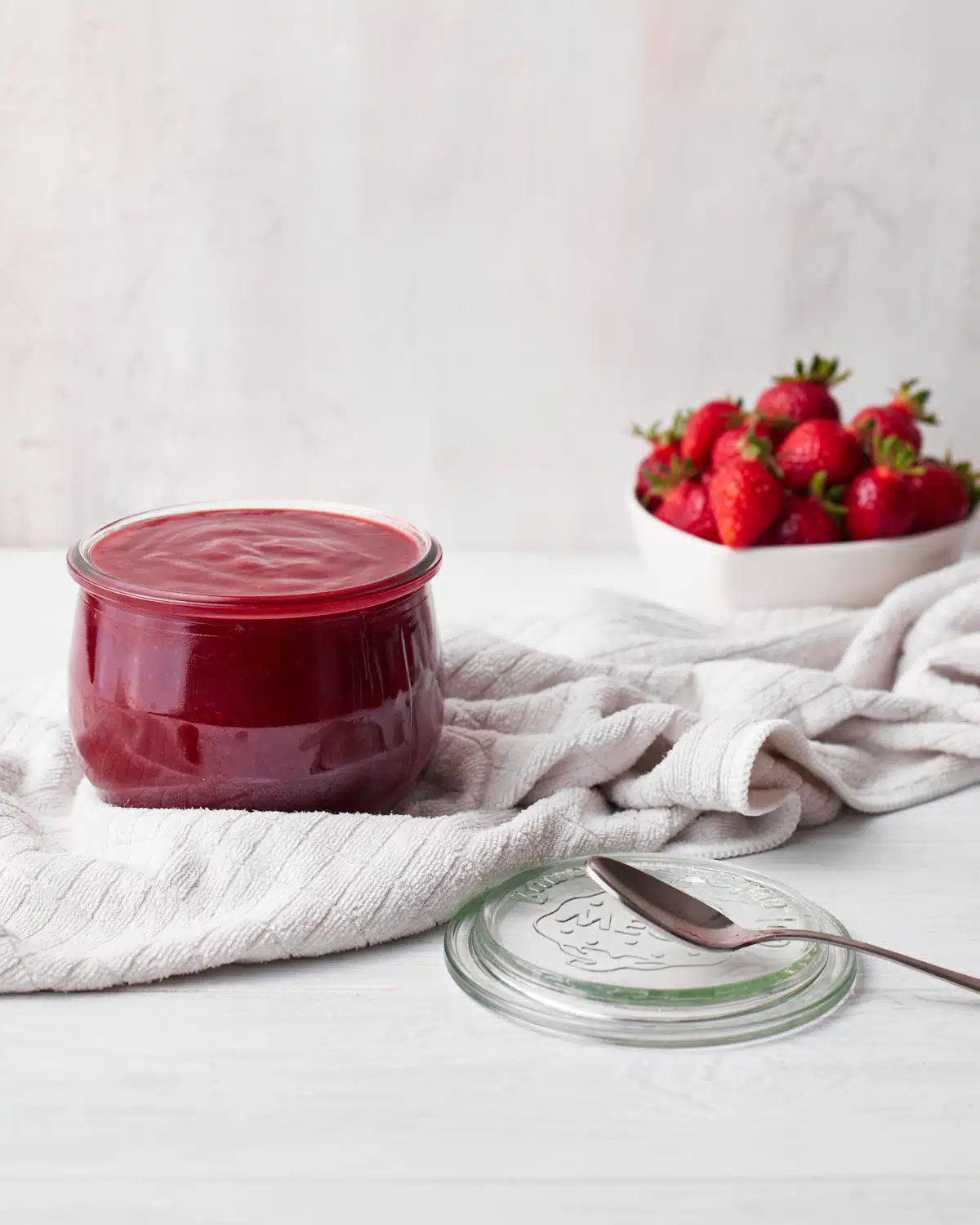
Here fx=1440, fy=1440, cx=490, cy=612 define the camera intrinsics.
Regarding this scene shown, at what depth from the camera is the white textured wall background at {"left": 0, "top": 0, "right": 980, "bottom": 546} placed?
1.50 m

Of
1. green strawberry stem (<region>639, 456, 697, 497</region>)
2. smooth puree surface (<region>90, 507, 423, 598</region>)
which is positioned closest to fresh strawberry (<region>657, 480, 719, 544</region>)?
green strawberry stem (<region>639, 456, 697, 497</region>)

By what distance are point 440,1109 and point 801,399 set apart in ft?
3.04

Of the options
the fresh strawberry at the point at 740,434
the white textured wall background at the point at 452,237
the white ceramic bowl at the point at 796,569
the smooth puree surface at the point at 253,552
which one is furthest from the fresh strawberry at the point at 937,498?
the smooth puree surface at the point at 253,552

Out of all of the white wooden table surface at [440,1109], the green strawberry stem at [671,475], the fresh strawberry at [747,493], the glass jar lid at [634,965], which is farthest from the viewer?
the green strawberry stem at [671,475]

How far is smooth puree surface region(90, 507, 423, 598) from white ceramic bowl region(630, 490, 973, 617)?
1.50ft

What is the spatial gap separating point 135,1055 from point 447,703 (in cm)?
38

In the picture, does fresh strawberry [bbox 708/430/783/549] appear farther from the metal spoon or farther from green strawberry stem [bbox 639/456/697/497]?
the metal spoon

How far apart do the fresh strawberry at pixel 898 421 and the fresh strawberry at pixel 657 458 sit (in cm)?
17

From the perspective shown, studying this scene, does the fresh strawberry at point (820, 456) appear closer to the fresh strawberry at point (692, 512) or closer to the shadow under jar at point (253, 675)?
the fresh strawberry at point (692, 512)

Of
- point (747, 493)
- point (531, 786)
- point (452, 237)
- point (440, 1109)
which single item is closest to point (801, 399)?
point (747, 493)

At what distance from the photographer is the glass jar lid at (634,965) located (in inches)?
25.7

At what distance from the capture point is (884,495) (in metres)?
1.26

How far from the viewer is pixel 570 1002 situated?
2.18 feet

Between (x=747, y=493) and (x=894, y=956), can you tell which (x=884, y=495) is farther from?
(x=894, y=956)
